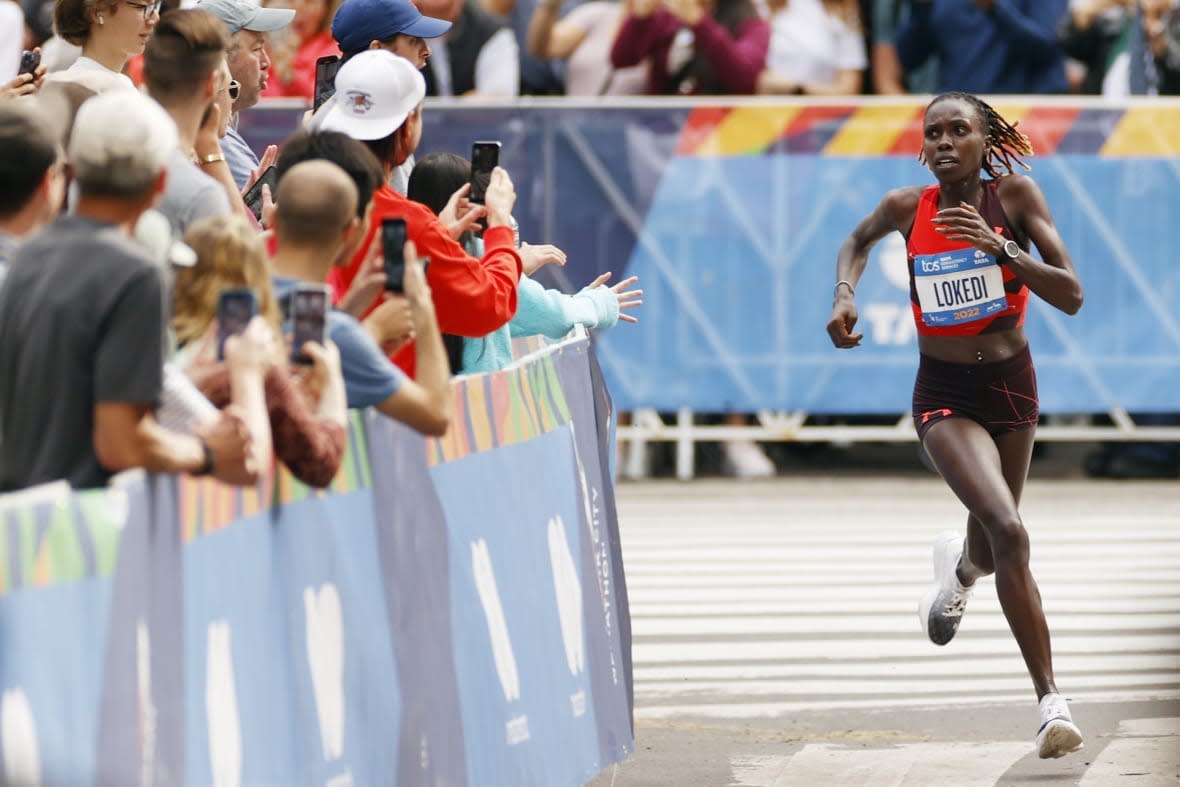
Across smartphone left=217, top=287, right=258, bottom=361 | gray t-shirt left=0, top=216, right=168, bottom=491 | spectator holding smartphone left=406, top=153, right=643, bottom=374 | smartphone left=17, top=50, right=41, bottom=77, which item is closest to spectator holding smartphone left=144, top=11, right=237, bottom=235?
spectator holding smartphone left=406, top=153, right=643, bottom=374

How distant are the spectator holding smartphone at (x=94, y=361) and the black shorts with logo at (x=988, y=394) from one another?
4331 mm

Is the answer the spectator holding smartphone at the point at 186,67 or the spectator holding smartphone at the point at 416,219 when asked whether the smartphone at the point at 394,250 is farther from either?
the spectator holding smartphone at the point at 186,67

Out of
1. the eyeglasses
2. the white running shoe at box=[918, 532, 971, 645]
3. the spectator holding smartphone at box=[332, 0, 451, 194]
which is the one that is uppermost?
the eyeglasses

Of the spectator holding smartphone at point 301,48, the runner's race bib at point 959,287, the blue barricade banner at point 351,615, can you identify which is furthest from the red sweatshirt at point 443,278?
the spectator holding smartphone at point 301,48

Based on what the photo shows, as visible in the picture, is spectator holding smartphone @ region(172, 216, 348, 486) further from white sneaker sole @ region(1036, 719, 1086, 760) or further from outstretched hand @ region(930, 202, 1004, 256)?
outstretched hand @ region(930, 202, 1004, 256)

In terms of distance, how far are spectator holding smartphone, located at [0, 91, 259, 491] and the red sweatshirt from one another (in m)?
1.81

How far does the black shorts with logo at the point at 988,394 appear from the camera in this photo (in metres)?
8.74

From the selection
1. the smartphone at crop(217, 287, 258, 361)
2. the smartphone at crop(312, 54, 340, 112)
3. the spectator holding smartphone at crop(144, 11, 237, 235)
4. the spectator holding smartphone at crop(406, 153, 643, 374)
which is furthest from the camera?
the smartphone at crop(312, 54, 340, 112)

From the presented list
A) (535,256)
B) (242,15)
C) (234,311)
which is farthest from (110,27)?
(234,311)

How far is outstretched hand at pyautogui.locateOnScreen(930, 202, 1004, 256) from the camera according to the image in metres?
8.37

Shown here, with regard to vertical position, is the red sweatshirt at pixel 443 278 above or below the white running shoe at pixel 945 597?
above

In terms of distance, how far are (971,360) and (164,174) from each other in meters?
4.34

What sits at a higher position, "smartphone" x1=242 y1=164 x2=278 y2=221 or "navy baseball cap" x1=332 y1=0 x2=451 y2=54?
"navy baseball cap" x1=332 y1=0 x2=451 y2=54

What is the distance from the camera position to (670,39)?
604 inches
